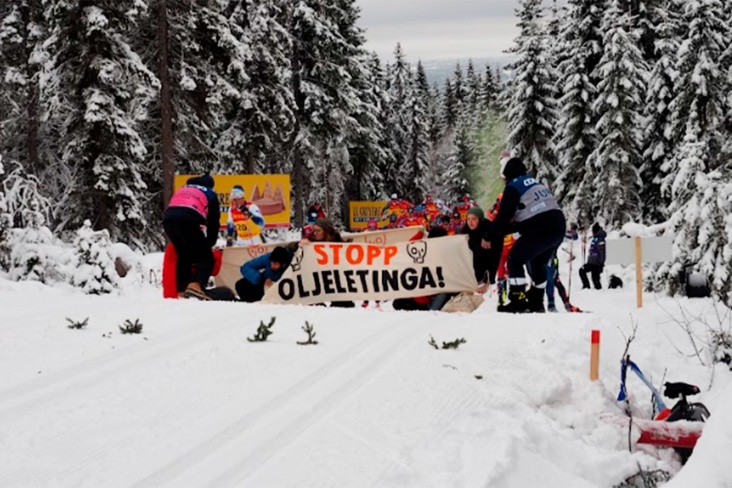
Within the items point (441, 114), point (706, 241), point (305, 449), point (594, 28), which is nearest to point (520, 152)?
point (594, 28)

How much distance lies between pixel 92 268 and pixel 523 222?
689 centimetres

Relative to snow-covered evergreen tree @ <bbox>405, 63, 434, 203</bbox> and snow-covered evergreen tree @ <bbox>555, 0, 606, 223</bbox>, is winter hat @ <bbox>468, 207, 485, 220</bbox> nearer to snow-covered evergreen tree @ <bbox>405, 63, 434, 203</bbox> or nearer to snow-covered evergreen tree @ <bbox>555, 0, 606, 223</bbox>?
snow-covered evergreen tree @ <bbox>555, 0, 606, 223</bbox>

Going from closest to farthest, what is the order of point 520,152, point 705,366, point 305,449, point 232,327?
point 305,449
point 232,327
point 705,366
point 520,152

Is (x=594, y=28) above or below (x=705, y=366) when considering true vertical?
above

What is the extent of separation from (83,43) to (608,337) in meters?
17.0

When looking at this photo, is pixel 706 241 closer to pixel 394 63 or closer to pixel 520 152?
pixel 520 152

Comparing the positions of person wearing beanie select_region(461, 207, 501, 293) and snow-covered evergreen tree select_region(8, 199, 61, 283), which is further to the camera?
snow-covered evergreen tree select_region(8, 199, 61, 283)

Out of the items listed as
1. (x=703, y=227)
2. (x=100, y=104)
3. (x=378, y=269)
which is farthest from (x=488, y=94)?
(x=378, y=269)

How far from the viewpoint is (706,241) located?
10.8 m

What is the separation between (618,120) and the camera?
29.7 metres

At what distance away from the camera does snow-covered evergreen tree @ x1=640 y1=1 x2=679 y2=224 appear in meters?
29.7

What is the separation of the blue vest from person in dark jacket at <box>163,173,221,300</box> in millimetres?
4101

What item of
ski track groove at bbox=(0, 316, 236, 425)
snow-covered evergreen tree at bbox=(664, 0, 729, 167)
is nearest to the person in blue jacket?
ski track groove at bbox=(0, 316, 236, 425)

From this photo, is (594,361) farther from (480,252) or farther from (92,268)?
(92,268)
